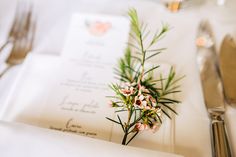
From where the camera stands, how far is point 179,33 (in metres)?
0.67

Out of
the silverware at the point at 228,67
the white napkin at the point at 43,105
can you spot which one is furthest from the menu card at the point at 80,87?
the silverware at the point at 228,67

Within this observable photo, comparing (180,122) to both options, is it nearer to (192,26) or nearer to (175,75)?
(175,75)

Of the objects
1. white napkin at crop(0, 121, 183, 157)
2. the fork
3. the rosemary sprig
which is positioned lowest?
white napkin at crop(0, 121, 183, 157)

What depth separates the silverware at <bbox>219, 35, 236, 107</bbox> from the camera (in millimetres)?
531

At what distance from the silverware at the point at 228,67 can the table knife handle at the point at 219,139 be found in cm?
6

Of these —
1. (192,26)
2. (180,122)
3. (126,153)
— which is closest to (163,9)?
(192,26)

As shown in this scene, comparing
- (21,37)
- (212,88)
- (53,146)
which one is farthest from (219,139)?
(21,37)

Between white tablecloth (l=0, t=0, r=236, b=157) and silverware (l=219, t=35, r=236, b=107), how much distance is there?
0.07 feet

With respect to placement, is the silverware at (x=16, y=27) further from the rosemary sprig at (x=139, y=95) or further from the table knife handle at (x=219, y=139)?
the table knife handle at (x=219, y=139)

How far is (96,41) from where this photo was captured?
0.64 metres

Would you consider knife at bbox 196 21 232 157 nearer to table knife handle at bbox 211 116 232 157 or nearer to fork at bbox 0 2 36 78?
table knife handle at bbox 211 116 232 157

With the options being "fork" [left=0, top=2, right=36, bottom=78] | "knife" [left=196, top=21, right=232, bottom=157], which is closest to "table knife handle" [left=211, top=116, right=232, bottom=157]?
"knife" [left=196, top=21, right=232, bottom=157]

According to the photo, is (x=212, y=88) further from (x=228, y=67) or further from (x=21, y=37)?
(x=21, y=37)

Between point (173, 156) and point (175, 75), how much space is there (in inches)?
8.5
